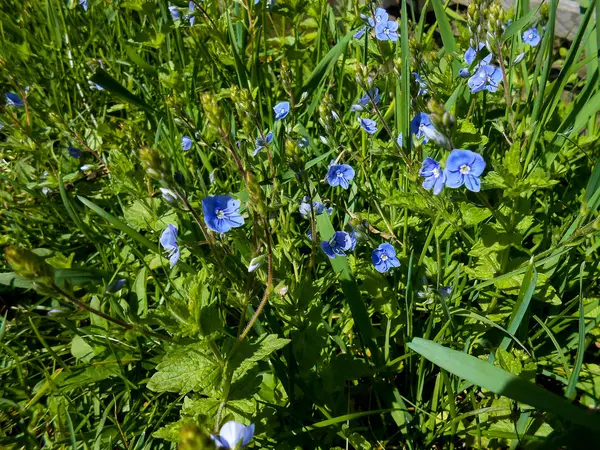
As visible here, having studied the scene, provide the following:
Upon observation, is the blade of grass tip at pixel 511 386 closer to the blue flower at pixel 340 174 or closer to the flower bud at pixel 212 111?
the flower bud at pixel 212 111

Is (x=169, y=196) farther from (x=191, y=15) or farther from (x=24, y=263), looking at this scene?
(x=191, y=15)

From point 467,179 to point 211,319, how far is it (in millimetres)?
877

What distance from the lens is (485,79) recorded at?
6.67ft

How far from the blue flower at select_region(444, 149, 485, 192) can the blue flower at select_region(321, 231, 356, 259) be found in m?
0.46

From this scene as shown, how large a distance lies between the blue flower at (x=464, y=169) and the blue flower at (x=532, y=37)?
1.41m

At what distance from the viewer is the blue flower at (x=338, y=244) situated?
5.82 feet

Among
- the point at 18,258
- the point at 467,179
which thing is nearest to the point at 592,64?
the point at 467,179

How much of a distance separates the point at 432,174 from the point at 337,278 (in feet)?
1.55

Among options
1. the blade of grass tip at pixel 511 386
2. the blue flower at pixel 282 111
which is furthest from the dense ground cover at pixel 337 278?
the blue flower at pixel 282 111

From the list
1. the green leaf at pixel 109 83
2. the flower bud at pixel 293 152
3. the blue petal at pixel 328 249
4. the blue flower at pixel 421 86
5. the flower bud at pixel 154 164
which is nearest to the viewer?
the flower bud at pixel 154 164

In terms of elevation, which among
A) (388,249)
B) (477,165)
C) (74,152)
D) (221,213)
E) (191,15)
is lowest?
(74,152)

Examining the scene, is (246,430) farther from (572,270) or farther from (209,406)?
(572,270)

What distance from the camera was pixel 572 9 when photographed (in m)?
3.84

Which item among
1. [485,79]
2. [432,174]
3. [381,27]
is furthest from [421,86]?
[432,174]
